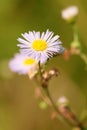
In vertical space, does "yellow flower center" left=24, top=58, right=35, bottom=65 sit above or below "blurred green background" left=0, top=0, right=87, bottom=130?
below

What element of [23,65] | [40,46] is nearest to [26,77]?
[23,65]

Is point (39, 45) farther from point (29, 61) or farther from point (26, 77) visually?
point (26, 77)

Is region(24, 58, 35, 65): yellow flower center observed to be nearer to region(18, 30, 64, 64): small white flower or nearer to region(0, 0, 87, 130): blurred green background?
region(18, 30, 64, 64): small white flower

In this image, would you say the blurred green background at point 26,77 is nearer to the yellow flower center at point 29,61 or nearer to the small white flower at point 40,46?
the yellow flower center at point 29,61

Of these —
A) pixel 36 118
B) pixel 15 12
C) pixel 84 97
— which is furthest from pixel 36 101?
pixel 15 12

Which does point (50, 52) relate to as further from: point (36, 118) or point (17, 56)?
point (36, 118)

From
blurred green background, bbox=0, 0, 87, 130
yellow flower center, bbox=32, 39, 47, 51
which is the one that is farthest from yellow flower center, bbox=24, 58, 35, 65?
blurred green background, bbox=0, 0, 87, 130
